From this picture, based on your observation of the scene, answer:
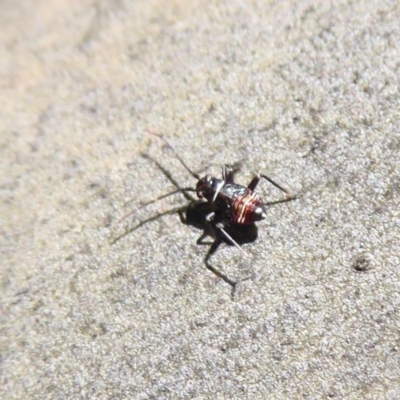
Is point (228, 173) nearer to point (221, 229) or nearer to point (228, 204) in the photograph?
point (228, 204)

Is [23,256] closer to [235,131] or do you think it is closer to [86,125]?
[86,125]

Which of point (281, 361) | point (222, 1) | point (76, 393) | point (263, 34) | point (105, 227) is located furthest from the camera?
point (222, 1)

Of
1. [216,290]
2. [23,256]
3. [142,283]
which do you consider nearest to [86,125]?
[23,256]

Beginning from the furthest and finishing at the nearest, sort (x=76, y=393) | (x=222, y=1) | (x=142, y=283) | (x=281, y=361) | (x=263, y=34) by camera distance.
→ (x=222, y=1), (x=263, y=34), (x=142, y=283), (x=76, y=393), (x=281, y=361)

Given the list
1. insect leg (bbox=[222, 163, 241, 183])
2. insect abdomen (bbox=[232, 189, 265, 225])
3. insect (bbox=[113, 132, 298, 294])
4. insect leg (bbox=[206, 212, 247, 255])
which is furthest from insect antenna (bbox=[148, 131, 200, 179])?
insect abdomen (bbox=[232, 189, 265, 225])

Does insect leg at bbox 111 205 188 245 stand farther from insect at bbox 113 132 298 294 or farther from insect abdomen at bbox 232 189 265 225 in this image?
insect abdomen at bbox 232 189 265 225

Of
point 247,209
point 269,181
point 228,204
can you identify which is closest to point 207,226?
point 228,204

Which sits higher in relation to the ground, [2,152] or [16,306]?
[2,152]

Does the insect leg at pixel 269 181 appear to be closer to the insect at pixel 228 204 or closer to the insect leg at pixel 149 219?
the insect at pixel 228 204
